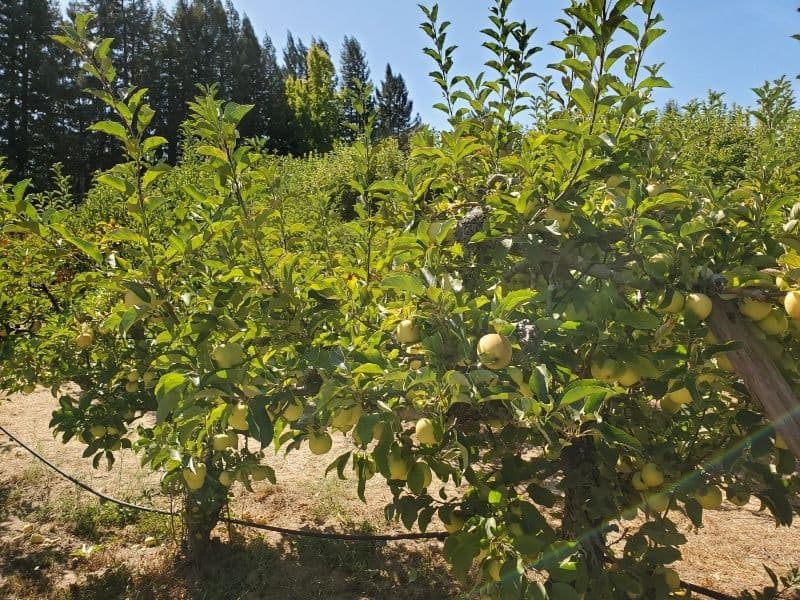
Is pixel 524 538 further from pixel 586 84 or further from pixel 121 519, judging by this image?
pixel 121 519

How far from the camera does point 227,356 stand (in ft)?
4.14

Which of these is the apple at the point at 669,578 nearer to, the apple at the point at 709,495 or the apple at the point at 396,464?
the apple at the point at 709,495

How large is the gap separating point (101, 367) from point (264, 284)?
165 cm

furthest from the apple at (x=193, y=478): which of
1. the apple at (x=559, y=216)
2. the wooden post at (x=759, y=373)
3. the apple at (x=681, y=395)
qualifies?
the wooden post at (x=759, y=373)

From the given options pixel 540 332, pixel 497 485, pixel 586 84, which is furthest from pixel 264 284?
pixel 586 84

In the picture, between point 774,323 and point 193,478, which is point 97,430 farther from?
point 774,323

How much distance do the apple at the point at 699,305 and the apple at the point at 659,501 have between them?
2.63 ft

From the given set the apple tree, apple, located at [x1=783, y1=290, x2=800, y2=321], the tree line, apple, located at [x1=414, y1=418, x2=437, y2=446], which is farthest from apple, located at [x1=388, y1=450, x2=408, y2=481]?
the tree line

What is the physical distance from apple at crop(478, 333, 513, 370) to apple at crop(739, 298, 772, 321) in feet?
2.14

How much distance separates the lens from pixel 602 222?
5.07 feet

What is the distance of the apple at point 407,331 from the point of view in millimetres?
1249

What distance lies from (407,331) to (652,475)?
1037 mm

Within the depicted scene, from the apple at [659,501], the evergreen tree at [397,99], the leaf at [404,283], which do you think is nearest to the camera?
the leaf at [404,283]

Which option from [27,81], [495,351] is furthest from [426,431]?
[27,81]
